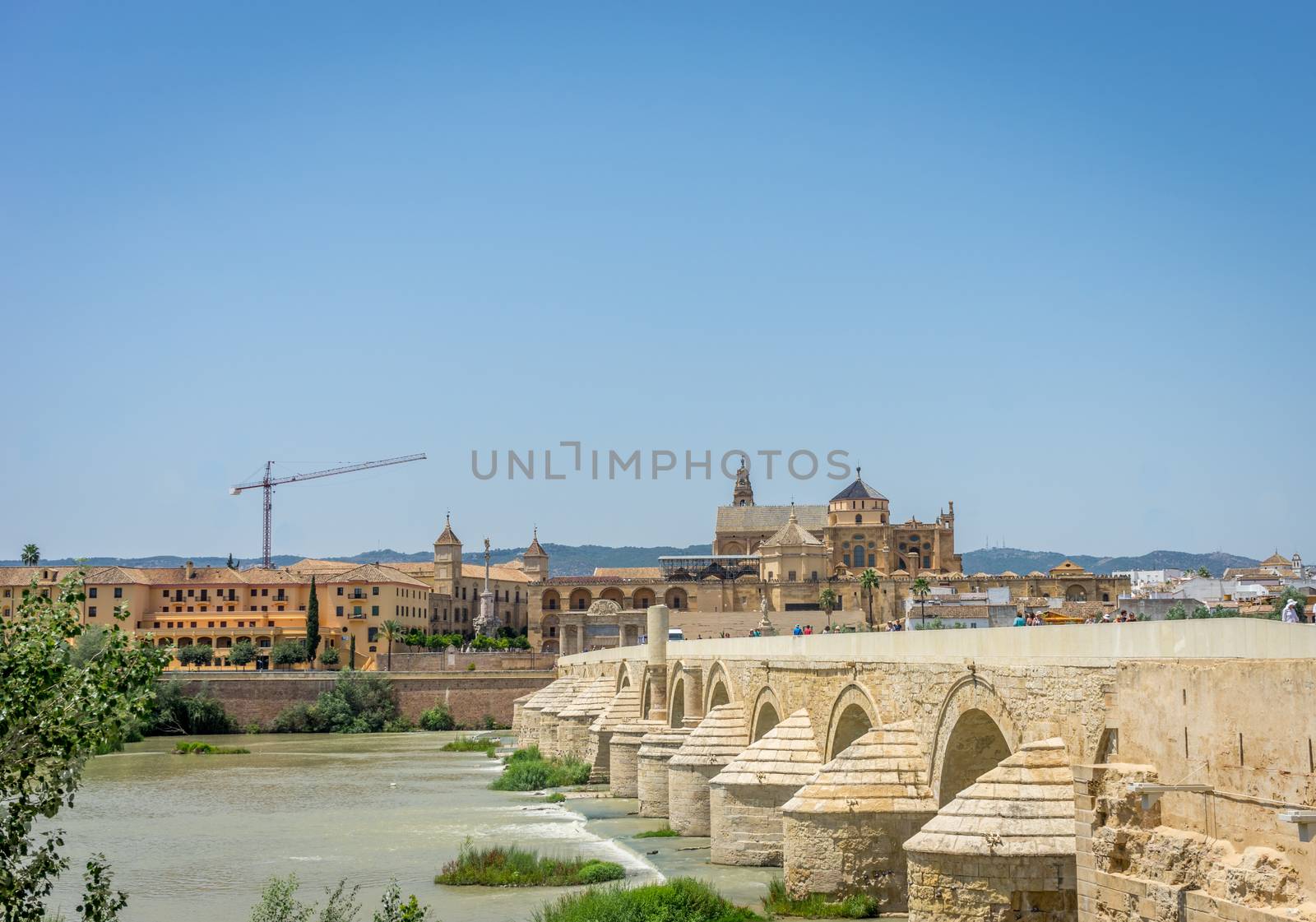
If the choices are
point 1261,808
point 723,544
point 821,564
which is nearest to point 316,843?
point 1261,808

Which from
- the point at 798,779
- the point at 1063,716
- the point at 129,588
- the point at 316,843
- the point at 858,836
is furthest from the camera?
the point at 129,588

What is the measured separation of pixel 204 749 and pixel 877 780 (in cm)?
4278

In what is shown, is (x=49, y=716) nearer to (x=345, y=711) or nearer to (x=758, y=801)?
(x=758, y=801)

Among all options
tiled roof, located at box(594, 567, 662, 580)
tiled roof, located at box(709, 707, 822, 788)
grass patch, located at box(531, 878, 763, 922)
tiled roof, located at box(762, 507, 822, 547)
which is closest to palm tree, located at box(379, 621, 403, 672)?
tiled roof, located at box(594, 567, 662, 580)

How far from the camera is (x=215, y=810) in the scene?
106 feet

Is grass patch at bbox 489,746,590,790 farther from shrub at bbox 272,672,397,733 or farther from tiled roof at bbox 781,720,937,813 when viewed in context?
shrub at bbox 272,672,397,733

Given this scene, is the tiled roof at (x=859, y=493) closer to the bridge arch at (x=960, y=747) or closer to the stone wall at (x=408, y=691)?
the stone wall at (x=408, y=691)

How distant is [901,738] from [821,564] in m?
79.0

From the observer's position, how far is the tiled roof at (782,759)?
19.9 metres

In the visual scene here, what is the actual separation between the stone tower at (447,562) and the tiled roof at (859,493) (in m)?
28.1

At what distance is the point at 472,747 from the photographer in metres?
53.0

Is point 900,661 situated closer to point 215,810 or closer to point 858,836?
point 858,836

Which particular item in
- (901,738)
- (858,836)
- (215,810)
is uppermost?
(901,738)

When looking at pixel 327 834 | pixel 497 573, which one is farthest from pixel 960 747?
pixel 497 573
